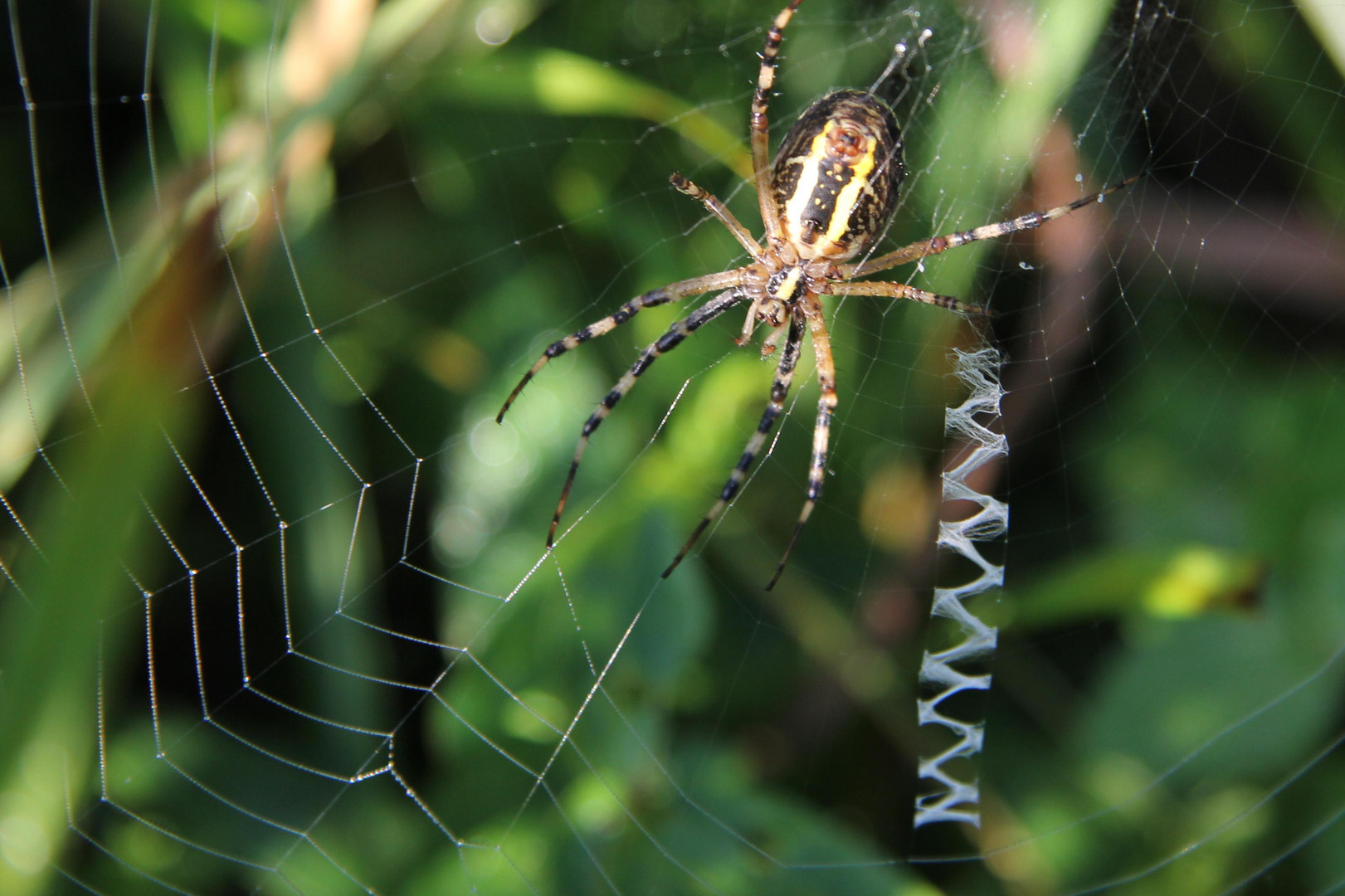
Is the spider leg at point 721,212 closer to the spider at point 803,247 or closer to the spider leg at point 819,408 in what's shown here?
the spider at point 803,247

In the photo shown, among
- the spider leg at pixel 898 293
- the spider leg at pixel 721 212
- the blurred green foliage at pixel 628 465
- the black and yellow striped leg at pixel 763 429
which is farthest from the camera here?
the spider leg at pixel 721 212

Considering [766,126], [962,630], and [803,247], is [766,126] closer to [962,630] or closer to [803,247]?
[803,247]

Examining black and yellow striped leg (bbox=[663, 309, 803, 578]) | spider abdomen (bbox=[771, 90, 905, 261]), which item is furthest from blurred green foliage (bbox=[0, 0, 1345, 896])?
spider abdomen (bbox=[771, 90, 905, 261])

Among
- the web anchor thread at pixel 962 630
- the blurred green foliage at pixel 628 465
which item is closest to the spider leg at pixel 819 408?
the blurred green foliage at pixel 628 465

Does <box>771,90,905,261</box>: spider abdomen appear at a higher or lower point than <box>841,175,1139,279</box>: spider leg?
higher

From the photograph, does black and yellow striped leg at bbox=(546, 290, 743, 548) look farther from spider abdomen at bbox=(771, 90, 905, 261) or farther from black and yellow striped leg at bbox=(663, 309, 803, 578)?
spider abdomen at bbox=(771, 90, 905, 261)

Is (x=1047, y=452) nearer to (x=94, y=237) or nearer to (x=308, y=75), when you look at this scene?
(x=308, y=75)

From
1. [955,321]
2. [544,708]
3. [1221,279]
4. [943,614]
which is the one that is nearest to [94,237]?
[544,708]

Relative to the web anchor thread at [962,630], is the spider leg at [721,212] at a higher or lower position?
higher
